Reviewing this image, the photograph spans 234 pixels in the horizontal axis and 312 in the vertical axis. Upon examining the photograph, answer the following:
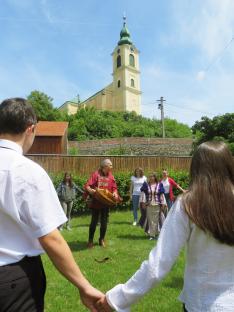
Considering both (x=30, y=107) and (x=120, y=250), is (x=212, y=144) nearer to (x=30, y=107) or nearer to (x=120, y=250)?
(x=30, y=107)

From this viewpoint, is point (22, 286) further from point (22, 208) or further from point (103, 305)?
point (103, 305)

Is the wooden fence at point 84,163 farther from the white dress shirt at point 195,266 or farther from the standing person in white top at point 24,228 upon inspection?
the white dress shirt at point 195,266

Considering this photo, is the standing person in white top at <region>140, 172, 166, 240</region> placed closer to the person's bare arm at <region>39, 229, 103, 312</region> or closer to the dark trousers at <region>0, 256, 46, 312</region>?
the person's bare arm at <region>39, 229, 103, 312</region>

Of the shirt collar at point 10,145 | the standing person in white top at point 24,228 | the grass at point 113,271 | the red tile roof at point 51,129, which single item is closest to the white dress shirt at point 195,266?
the standing person in white top at point 24,228

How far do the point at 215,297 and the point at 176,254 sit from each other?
12.3 inches

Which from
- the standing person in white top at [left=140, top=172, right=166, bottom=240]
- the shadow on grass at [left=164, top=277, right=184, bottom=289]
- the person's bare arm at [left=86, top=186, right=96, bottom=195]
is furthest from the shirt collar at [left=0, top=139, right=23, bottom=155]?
the standing person in white top at [left=140, top=172, right=166, bottom=240]

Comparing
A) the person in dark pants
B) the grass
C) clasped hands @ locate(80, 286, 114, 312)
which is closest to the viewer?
clasped hands @ locate(80, 286, 114, 312)

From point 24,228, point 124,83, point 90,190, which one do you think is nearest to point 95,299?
point 24,228

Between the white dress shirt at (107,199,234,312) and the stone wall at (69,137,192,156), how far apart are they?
45.8m

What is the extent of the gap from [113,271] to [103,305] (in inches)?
186

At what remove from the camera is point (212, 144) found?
2373mm

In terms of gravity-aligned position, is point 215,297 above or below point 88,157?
below

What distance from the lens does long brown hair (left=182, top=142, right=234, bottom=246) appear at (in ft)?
7.15

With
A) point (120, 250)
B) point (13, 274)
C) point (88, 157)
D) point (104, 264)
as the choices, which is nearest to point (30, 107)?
point (13, 274)
